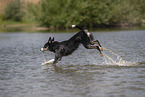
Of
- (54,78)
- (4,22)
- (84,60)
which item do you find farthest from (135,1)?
(54,78)

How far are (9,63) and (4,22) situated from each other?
72.4 m

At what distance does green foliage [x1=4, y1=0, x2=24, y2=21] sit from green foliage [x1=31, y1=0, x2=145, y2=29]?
3209 cm

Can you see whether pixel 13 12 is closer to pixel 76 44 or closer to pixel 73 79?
pixel 76 44

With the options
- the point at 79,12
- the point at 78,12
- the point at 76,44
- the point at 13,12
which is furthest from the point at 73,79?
the point at 13,12

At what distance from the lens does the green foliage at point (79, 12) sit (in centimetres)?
5309

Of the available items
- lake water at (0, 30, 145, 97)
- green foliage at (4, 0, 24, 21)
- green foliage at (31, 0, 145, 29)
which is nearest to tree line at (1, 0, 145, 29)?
green foliage at (31, 0, 145, 29)

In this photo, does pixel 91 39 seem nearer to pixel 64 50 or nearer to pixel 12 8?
pixel 64 50

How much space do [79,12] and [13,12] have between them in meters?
38.3

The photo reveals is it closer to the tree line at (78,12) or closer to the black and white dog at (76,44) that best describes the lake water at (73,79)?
the black and white dog at (76,44)

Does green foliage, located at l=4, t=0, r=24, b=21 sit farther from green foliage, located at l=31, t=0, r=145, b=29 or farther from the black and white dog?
the black and white dog

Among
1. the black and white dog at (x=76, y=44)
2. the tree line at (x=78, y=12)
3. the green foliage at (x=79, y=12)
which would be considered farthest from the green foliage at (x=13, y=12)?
the black and white dog at (x=76, y=44)

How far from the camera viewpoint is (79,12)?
54562 mm

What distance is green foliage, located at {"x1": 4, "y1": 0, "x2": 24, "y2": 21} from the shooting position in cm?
8775

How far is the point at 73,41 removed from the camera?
13.4 meters
